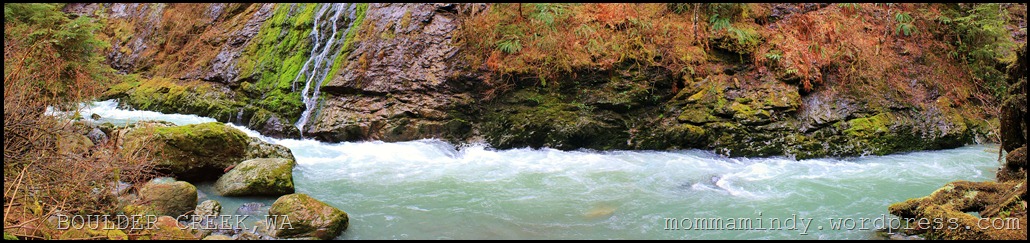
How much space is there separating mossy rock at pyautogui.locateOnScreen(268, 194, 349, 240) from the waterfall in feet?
20.6

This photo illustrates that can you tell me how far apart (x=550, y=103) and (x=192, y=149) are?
20.8 feet

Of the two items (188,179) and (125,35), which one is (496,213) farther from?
(125,35)

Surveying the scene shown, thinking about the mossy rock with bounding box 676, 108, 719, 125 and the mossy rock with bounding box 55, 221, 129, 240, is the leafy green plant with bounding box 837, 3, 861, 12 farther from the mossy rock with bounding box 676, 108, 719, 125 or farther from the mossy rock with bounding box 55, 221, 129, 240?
the mossy rock with bounding box 55, 221, 129, 240

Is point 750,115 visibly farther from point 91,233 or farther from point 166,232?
point 91,233

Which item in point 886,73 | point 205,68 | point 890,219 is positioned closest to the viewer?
point 890,219

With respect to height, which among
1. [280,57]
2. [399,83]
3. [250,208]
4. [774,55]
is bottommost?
[250,208]

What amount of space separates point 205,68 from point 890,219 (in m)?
16.0

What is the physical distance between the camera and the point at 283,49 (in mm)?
14273

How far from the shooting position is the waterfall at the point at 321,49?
12.1m

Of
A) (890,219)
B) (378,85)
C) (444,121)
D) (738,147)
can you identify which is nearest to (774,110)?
(738,147)

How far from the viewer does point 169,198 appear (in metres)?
5.96

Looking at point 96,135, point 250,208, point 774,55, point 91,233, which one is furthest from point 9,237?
point 774,55

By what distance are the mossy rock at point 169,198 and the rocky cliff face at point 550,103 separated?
497 centimetres

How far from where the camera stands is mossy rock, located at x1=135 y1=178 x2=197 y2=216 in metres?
5.84
